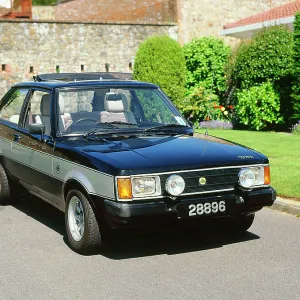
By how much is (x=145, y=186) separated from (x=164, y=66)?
677 inches

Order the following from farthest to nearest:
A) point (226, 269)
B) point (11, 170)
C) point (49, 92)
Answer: point (11, 170) < point (49, 92) < point (226, 269)

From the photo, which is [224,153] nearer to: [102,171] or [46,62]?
[102,171]

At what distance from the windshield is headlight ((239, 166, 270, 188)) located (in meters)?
1.41

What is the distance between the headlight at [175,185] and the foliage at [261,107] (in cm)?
1312

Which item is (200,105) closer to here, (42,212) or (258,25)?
(258,25)

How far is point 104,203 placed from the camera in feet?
20.0

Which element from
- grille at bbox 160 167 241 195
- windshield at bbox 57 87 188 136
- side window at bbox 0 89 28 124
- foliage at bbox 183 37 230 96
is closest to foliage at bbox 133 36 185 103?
foliage at bbox 183 37 230 96

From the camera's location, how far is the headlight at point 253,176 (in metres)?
6.42

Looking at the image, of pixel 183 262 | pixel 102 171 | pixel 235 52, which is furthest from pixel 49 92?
pixel 235 52

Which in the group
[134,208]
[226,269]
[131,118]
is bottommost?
[226,269]

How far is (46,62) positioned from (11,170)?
720 inches

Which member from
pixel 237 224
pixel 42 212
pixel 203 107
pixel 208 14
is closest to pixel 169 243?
pixel 237 224

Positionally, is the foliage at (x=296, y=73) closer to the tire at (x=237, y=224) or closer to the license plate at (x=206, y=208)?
the tire at (x=237, y=224)

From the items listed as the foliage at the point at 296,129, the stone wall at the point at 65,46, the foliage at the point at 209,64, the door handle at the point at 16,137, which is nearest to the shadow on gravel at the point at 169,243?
the door handle at the point at 16,137
